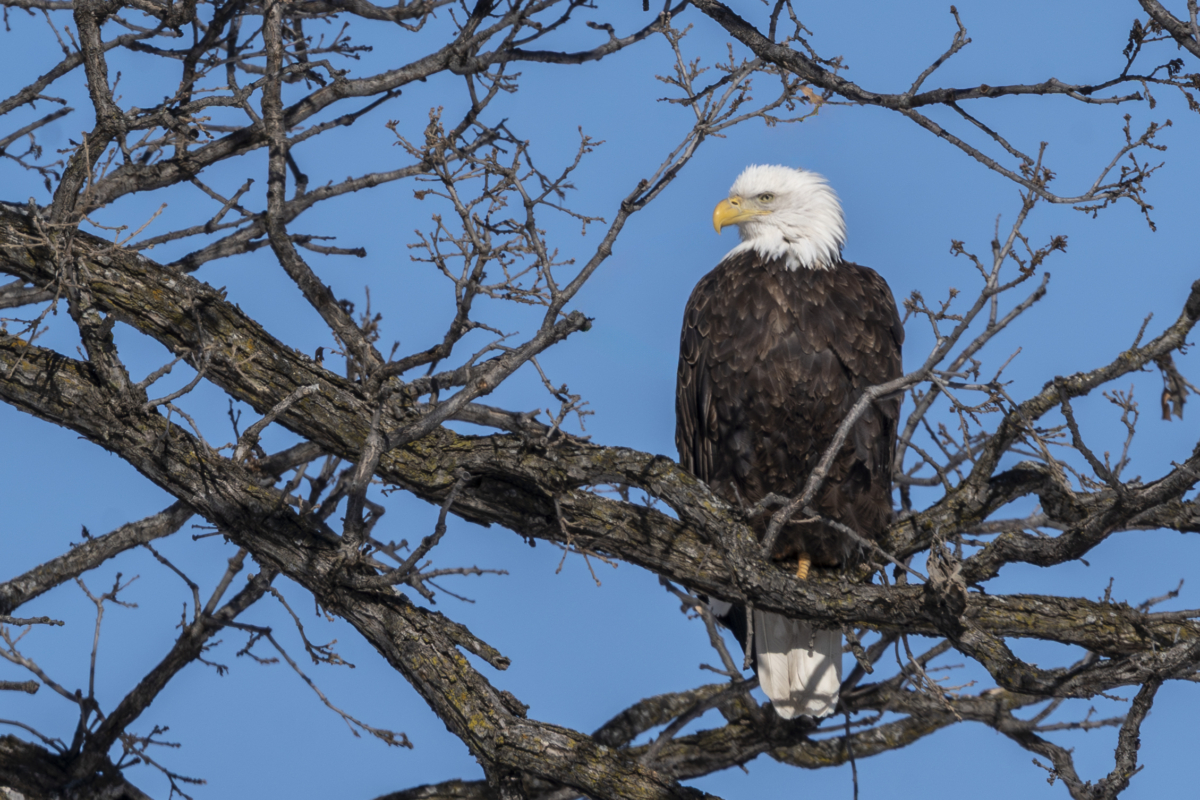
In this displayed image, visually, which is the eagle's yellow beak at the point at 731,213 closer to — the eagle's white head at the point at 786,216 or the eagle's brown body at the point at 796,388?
the eagle's white head at the point at 786,216

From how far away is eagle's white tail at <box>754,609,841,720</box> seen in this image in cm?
519

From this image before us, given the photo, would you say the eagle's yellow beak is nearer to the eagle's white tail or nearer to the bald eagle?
the bald eagle

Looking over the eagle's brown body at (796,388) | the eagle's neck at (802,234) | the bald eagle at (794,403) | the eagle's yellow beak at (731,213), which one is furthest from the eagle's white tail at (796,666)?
the eagle's yellow beak at (731,213)

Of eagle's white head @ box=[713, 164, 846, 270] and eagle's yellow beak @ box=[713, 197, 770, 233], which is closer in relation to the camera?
eagle's white head @ box=[713, 164, 846, 270]

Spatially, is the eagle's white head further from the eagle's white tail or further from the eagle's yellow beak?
the eagle's white tail

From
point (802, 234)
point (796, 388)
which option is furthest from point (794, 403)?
point (802, 234)

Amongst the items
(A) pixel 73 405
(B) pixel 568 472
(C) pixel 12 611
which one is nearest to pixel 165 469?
(A) pixel 73 405

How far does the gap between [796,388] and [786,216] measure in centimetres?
111

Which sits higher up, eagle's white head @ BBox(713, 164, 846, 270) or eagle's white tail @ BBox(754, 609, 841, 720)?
eagle's white head @ BBox(713, 164, 846, 270)

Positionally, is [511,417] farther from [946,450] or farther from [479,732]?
[946,450]

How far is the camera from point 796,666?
527cm

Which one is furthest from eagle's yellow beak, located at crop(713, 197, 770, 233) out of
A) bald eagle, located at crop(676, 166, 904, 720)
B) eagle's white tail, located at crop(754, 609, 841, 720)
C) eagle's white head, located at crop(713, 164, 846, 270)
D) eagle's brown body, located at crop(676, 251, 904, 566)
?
eagle's white tail, located at crop(754, 609, 841, 720)

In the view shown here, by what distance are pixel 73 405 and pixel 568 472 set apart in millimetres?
1798

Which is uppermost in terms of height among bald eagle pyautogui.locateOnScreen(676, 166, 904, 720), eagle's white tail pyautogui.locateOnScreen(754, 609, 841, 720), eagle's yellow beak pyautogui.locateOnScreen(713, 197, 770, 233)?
eagle's yellow beak pyautogui.locateOnScreen(713, 197, 770, 233)
